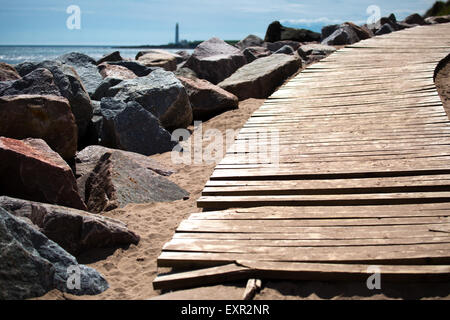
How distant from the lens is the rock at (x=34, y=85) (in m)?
7.15

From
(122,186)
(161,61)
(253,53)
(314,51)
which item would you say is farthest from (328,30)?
(122,186)

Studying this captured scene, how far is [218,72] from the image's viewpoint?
12.9 meters

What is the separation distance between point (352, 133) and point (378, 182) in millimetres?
1799

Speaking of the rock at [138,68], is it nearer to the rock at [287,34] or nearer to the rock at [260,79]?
the rock at [260,79]

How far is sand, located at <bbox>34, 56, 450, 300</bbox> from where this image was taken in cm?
271

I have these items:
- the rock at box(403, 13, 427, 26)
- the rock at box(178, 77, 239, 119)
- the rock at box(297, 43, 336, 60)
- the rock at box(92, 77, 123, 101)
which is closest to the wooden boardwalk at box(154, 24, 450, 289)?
the rock at box(178, 77, 239, 119)

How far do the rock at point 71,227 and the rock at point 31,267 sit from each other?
58 centimetres

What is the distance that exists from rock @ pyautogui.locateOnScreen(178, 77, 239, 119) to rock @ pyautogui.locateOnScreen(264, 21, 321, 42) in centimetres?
1264

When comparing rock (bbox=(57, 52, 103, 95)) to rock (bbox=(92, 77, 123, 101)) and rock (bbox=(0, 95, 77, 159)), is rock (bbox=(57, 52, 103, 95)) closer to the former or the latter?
rock (bbox=(92, 77, 123, 101))

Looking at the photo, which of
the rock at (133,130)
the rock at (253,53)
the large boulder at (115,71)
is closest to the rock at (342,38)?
the rock at (253,53)

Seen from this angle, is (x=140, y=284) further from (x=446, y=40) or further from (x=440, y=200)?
(x=446, y=40)

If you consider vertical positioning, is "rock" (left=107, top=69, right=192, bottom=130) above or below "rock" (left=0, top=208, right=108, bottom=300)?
above

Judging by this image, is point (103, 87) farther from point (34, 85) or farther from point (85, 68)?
point (34, 85)

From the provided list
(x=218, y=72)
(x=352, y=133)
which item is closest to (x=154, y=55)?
(x=218, y=72)
